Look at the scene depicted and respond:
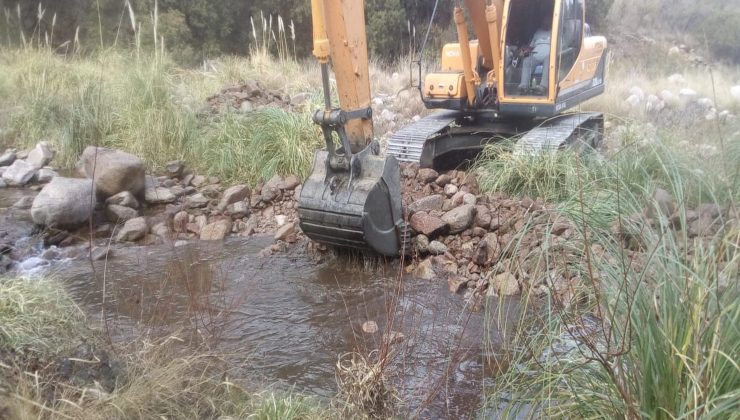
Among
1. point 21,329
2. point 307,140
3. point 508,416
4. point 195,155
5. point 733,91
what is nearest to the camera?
point 508,416

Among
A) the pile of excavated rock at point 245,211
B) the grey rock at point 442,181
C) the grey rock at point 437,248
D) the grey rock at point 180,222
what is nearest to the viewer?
the pile of excavated rock at point 245,211

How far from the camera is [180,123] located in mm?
8305

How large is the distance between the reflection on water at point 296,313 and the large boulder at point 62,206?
0.75 m

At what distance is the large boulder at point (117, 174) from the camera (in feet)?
22.9

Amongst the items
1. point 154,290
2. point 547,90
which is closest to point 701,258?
point 154,290

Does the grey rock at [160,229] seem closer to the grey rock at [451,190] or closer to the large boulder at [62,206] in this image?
the large boulder at [62,206]

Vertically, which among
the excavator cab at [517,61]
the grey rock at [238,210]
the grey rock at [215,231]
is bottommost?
the grey rock at [215,231]

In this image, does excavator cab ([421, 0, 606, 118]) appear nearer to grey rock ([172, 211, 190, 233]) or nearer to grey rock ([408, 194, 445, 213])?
grey rock ([408, 194, 445, 213])

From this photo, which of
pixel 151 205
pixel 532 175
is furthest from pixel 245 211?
pixel 532 175

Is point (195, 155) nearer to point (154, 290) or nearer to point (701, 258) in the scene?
point (154, 290)

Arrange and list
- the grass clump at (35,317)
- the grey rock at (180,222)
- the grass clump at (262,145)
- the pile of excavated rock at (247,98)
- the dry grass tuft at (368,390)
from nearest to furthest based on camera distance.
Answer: the dry grass tuft at (368,390)
the grass clump at (35,317)
the grey rock at (180,222)
the grass clump at (262,145)
the pile of excavated rock at (247,98)

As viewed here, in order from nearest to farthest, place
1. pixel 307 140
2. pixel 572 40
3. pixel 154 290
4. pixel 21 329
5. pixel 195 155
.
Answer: pixel 21 329 → pixel 154 290 → pixel 572 40 → pixel 307 140 → pixel 195 155

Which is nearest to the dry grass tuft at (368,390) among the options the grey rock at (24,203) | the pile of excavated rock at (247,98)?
the grey rock at (24,203)

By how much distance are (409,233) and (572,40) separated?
10.5 ft
